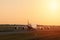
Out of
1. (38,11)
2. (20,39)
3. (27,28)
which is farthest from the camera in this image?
(38,11)

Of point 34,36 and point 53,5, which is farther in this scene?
point 53,5

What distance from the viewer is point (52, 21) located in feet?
5.18

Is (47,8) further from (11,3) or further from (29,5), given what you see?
(11,3)

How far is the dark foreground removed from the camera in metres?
0.91

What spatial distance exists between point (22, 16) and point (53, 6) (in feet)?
1.53

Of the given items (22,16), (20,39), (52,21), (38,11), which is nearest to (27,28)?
(20,39)

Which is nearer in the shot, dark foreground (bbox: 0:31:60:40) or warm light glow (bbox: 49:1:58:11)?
dark foreground (bbox: 0:31:60:40)

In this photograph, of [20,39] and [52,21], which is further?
[52,21]

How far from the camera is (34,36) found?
1.00 metres

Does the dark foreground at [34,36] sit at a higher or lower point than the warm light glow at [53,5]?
lower

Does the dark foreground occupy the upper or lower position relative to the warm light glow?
lower

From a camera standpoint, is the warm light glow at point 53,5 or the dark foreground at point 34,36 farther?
the warm light glow at point 53,5

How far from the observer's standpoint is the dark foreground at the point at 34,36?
35.8 inches

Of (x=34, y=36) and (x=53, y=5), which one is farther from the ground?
(x=53, y=5)
